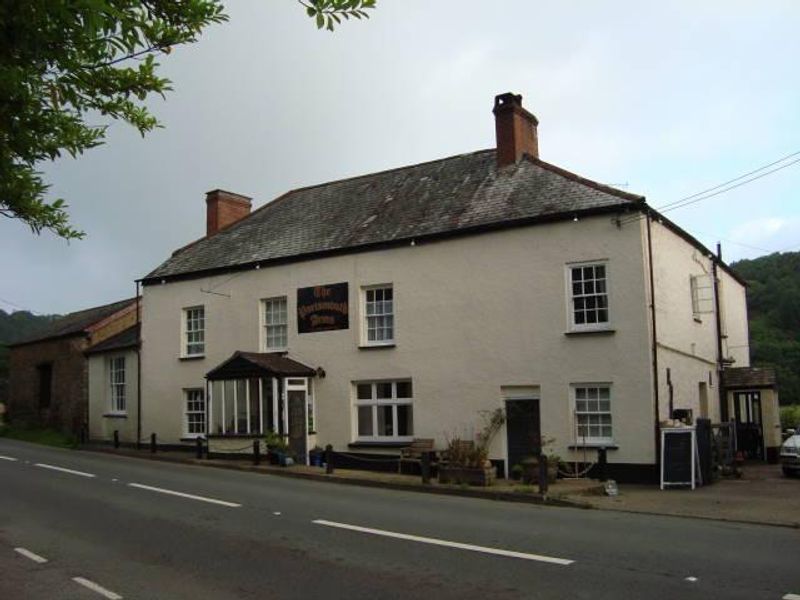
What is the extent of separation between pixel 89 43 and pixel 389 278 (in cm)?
1778

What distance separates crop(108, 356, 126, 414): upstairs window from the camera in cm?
3022

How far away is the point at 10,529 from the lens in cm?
1129

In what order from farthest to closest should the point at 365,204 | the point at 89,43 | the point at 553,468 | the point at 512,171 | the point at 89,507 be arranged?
the point at 365,204 < the point at 512,171 < the point at 553,468 < the point at 89,507 < the point at 89,43

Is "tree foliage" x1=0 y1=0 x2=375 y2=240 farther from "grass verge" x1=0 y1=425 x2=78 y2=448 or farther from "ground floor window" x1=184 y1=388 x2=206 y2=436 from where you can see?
"grass verge" x1=0 y1=425 x2=78 y2=448

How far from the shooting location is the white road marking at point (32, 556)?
923 centimetres

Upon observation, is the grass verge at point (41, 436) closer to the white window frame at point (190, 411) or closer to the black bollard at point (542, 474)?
the white window frame at point (190, 411)

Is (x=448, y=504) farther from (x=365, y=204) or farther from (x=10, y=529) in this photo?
(x=365, y=204)

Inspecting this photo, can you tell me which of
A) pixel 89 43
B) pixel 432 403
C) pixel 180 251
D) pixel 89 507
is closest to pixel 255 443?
pixel 432 403

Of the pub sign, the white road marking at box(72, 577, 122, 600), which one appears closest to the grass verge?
the pub sign

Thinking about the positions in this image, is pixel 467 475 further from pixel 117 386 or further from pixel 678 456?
pixel 117 386

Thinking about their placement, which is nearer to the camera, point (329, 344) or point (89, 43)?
point (89, 43)

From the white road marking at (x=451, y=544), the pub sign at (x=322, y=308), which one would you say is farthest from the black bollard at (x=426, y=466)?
the pub sign at (x=322, y=308)

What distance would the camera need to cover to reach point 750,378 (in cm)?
2473

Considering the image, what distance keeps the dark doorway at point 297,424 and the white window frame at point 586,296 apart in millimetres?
8663
